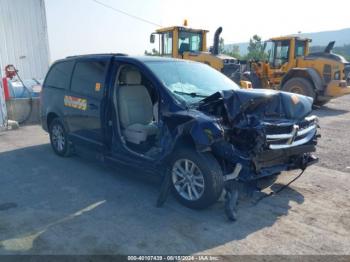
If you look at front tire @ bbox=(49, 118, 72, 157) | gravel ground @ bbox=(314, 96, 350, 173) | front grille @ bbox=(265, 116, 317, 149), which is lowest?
gravel ground @ bbox=(314, 96, 350, 173)

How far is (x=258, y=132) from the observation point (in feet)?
12.1

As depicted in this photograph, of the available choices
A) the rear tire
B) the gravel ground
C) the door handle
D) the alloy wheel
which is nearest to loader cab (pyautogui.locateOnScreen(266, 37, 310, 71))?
the rear tire

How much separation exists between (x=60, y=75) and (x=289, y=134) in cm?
419

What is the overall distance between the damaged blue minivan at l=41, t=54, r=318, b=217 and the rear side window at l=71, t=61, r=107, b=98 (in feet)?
0.05

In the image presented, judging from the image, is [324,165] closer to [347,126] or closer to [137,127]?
[137,127]

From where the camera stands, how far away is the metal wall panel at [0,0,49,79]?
10.8m

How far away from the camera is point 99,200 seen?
438cm

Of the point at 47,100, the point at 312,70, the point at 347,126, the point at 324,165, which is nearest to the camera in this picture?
the point at 324,165

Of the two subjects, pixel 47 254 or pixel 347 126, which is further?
pixel 347 126

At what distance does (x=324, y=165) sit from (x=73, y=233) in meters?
4.29

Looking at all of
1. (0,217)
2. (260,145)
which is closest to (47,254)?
(0,217)

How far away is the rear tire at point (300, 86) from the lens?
483 inches

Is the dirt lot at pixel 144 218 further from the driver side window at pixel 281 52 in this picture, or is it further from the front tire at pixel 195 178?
the driver side window at pixel 281 52

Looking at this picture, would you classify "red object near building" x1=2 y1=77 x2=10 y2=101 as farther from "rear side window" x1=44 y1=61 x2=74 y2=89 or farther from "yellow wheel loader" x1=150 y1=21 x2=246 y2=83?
"yellow wheel loader" x1=150 y1=21 x2=246 y2=83
